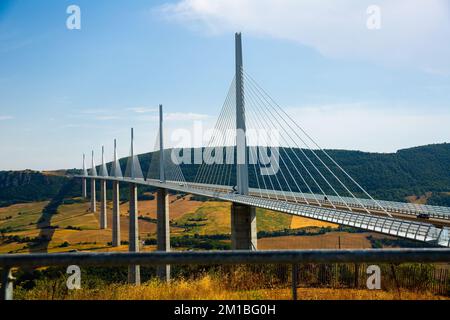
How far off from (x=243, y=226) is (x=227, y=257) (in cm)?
2895

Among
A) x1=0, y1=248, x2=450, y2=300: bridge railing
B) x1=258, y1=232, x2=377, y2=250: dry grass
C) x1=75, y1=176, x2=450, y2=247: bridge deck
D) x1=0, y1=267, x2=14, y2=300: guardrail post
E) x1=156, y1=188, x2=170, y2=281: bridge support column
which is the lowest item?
x1=258, y1=232, x2=377, y2=250: dry grass

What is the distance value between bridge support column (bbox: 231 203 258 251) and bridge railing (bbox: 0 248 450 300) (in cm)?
2802

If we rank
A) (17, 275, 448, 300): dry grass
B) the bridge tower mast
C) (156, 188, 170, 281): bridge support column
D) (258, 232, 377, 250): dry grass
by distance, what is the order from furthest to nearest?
(258, 232, 377, 250): dry grass < (156, 188, 170, 281): bridge support column < the bridge tower mast < (17, 275, 448, 300): dry grass

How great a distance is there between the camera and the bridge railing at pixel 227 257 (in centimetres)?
334

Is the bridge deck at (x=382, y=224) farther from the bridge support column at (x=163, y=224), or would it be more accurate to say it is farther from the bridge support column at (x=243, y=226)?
the bridge support column at (x=163, y=224)

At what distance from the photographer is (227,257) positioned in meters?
3.37

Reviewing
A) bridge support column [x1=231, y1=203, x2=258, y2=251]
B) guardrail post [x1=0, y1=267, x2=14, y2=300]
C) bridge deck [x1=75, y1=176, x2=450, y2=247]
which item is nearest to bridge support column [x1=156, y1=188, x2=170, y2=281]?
bridge support column [x1=231, y1=203, x2=258, y2=251]

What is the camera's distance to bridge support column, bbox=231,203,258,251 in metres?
31.4

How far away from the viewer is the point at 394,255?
3346 millimetres

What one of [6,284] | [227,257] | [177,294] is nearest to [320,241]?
[177,294]

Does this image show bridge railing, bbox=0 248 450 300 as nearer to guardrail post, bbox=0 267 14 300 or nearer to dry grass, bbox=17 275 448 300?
guardrail post, bbox=0 267 14 300
